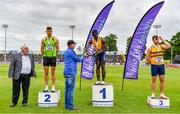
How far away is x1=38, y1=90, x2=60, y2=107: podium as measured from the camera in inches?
439

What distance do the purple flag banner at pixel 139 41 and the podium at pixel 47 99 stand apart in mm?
4091

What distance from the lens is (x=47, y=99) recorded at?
11164mm

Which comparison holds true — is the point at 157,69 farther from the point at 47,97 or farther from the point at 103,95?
the point at 47,97

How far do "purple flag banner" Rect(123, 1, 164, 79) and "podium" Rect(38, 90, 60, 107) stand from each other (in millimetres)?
4091

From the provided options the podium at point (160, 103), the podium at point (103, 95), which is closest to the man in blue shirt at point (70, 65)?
the podium at point (103, 95)

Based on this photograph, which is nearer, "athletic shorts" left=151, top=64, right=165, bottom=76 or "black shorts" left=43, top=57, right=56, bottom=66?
"athletic shorts" left=151, top=64, right=165, bottom=76

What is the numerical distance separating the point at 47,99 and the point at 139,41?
447cm

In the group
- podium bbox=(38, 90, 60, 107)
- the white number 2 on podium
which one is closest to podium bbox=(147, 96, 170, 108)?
podium bbox=(38, 90, 60, 107)

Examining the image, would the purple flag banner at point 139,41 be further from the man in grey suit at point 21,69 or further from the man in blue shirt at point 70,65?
the man in grey suit at point 21,69

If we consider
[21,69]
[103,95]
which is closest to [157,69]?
[103,95]

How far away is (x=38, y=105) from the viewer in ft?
37.0

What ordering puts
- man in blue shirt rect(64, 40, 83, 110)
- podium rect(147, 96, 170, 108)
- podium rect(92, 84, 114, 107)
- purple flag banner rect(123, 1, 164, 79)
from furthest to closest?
purple flag banner rect(123, 1, 164, 79), podium rect(92, 84, 114, 107), podium rect(147, 96, 170, 108), man in blue shirt rect(64, 40, 83, 110)

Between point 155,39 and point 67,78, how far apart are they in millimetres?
2868

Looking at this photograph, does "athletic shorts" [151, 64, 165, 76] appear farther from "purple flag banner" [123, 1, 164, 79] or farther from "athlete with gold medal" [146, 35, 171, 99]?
"purple flag banner" [123, 1, 164, 79]
